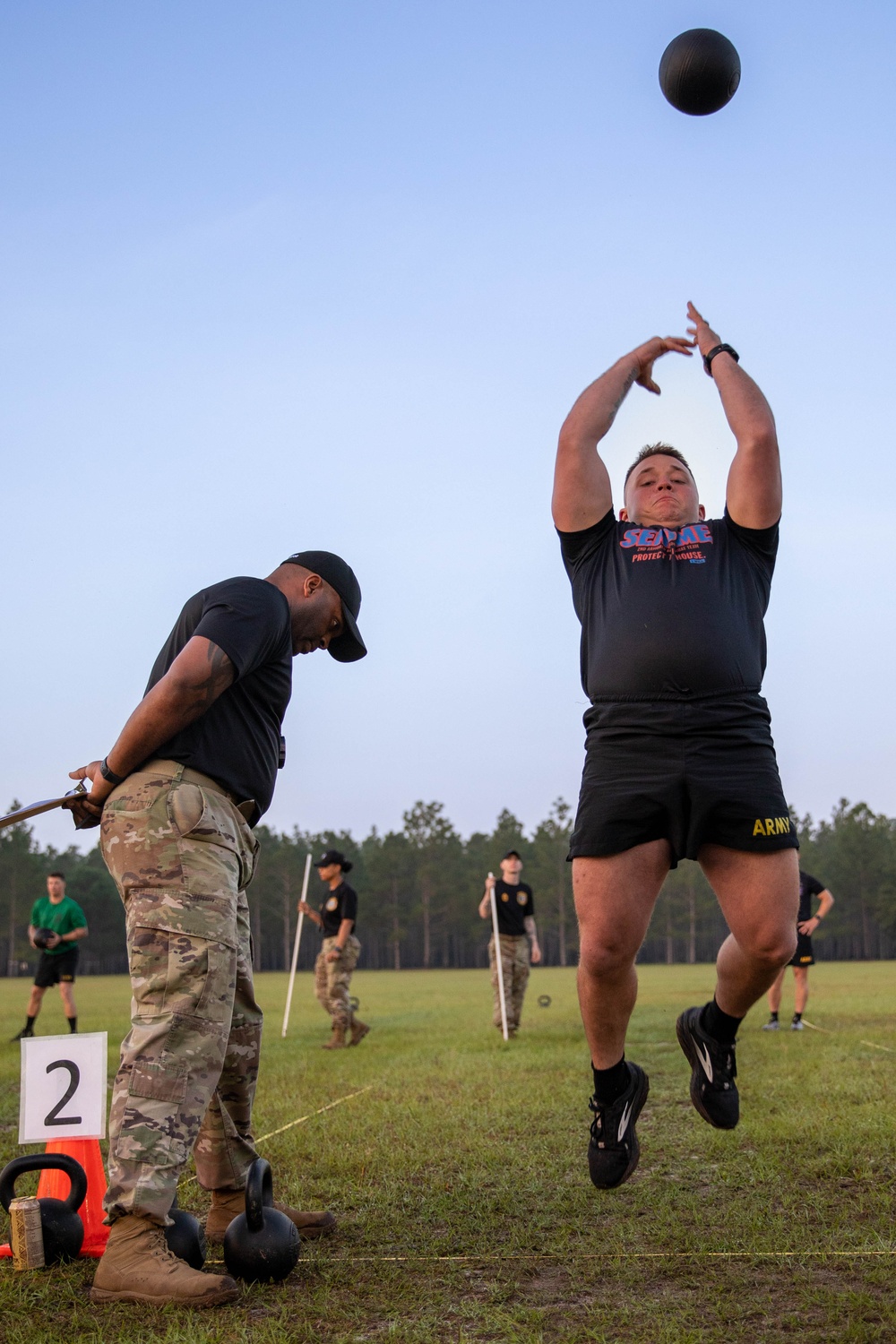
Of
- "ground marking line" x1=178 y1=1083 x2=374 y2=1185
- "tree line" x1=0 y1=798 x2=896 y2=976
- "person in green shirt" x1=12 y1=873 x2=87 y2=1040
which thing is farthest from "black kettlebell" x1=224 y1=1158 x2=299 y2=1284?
"tree line" x1=0 y1=798 x2=896 y2=976

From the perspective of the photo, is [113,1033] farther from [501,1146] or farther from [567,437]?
[567,437]

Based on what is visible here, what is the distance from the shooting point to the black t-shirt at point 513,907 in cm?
1446

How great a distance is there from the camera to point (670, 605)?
3.89 meters

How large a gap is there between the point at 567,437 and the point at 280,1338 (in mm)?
3030

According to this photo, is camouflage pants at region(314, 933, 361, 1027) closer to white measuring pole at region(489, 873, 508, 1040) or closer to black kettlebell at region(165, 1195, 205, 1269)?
white measuring pole at region(489, 873, 508, 1040)

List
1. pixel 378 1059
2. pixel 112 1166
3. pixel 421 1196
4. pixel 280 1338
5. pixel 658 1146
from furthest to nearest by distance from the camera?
pixel 378 1059, pixel 658 1146, pixel 421 1196, pixel 112 1166, pixel 280 1338

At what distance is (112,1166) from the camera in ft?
11.8

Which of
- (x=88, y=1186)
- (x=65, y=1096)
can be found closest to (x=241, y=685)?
(x=65, y=1096)

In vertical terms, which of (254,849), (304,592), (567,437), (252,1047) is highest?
(567,437)

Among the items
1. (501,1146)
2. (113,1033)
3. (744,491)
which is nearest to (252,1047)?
(501,1146)

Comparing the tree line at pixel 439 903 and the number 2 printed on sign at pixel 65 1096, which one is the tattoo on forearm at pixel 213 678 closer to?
the number 2 printed on sign at pixel 65 1096

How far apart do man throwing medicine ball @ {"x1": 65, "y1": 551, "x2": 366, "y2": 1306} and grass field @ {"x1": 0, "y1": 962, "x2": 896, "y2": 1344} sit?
26 centimetres

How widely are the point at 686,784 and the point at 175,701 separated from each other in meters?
1.76

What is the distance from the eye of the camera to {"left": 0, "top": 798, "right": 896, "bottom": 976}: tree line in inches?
3398
